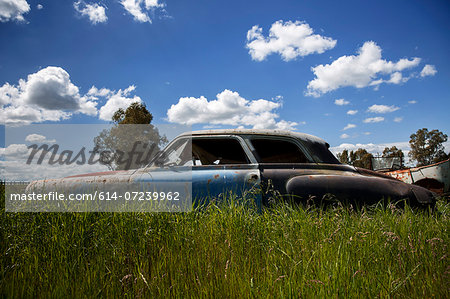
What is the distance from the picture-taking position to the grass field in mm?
1652

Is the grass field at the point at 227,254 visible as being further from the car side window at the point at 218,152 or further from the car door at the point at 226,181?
the car side window at the point at 218,152

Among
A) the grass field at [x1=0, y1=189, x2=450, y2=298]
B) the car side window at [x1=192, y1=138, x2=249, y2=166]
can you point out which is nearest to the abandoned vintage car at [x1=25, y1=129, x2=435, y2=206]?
the grass field at [x1=0, y1=189, x2=450, y2=298]

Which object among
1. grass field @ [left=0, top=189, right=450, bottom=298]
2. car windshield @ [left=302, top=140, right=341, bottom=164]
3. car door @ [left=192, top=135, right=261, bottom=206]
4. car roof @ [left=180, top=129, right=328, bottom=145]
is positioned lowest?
grass field @ [left=0, top=189, right=450, bottom=298]

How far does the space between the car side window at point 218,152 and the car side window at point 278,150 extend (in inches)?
15.8

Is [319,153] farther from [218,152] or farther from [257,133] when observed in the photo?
[218,152]

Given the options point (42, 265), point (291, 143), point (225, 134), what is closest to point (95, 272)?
point (42, 265)

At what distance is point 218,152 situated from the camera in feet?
15.1

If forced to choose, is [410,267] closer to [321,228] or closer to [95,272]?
[321,228]

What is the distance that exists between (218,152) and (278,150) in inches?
45.2

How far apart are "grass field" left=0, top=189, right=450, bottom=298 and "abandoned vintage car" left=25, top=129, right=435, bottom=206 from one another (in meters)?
0.19

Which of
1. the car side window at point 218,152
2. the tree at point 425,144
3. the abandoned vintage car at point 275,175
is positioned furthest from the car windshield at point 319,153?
the tree at point 425,144

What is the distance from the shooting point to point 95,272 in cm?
195

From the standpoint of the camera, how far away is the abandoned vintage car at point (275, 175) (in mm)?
2836

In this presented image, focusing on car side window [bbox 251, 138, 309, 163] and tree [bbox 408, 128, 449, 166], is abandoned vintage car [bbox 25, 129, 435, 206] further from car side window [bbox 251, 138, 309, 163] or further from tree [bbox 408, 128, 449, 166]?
tree [bbox 408, 128, 449, 166]
